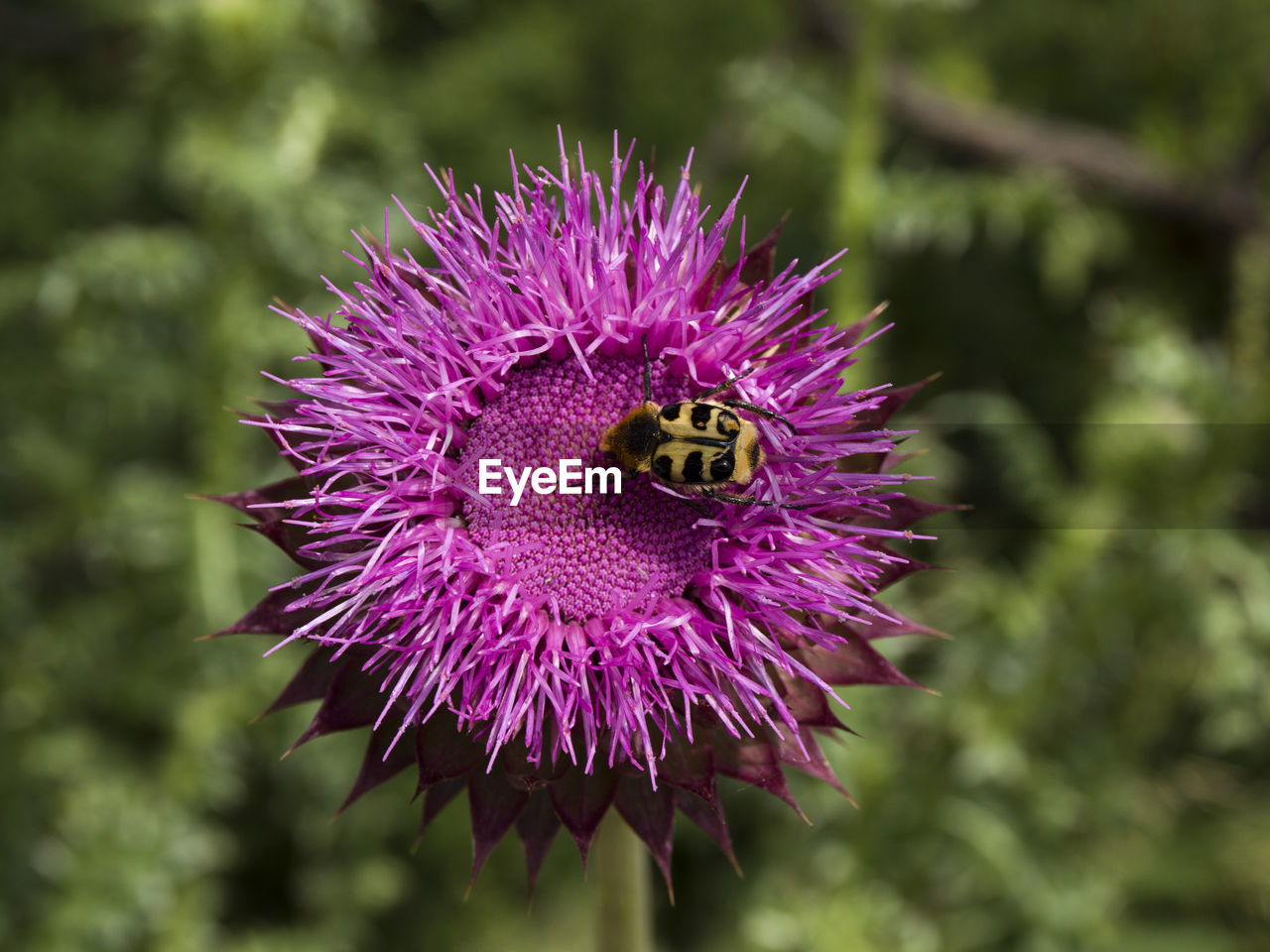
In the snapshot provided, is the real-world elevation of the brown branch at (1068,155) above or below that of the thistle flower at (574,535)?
above

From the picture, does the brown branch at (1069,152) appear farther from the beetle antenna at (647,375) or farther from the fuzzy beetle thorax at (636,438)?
the fuzzy beetle thorax at (636,438)

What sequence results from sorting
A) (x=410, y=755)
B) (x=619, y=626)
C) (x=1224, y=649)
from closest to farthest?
(x=619, y=626)
(x=410, y=755)
(x=1224, y=649)

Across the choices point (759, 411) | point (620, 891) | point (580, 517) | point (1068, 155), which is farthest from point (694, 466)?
point (1068, 155)

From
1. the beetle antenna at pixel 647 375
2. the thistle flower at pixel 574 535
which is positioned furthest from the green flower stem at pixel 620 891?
the beetle antenna at pixel 647 375

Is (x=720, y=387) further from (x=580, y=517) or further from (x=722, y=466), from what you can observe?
(x=580, y=517)

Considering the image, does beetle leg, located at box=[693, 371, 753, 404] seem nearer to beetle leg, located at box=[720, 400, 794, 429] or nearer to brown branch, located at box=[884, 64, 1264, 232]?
beetle leg, located at box=[720, 400, 794, 429]

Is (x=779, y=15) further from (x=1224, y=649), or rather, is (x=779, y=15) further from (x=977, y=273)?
(x=1224, y=649)

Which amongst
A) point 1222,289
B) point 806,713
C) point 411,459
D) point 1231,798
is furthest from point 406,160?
point 1231,798
